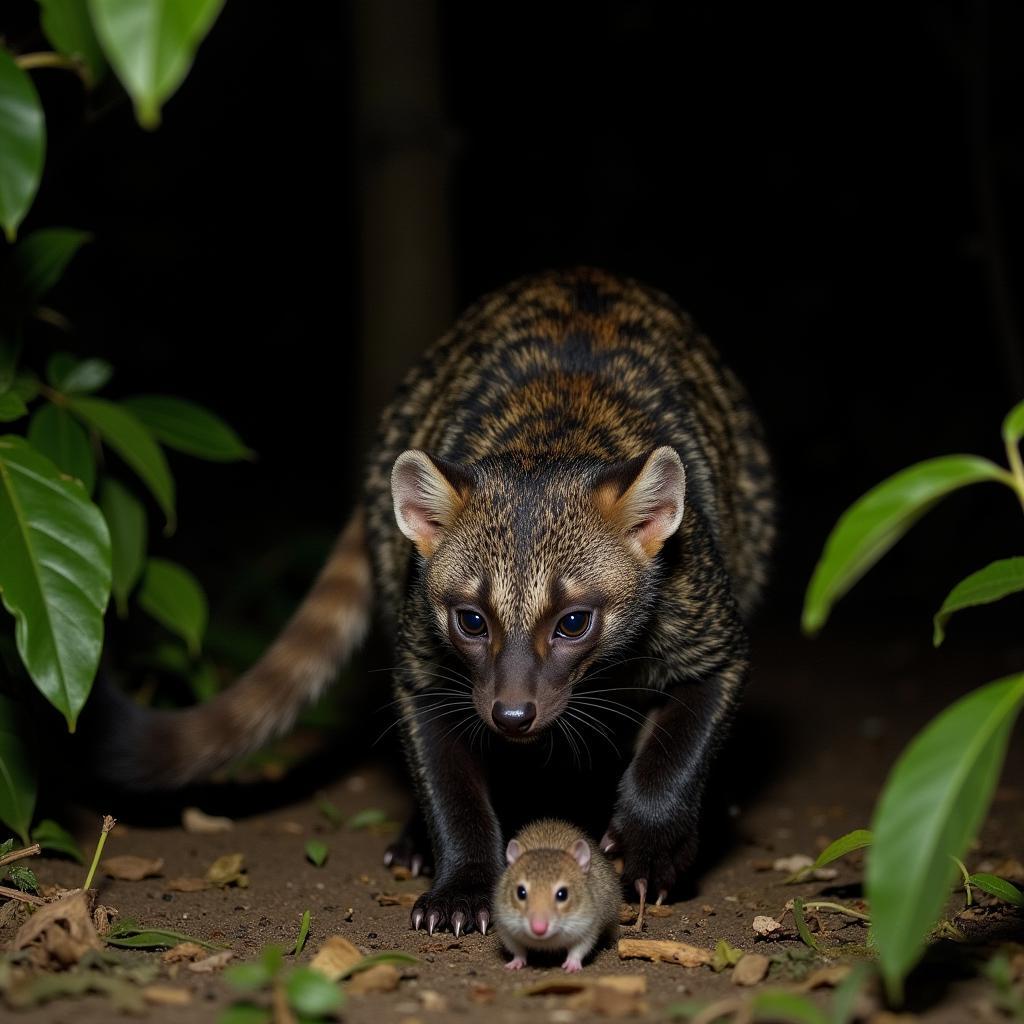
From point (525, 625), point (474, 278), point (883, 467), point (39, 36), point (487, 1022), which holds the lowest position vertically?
point (883, 467)

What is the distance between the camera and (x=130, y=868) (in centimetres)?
528

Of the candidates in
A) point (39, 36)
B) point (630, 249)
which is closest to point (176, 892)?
point (39, 36)

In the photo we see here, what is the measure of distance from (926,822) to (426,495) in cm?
248

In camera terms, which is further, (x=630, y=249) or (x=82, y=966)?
(x=630, y=249)

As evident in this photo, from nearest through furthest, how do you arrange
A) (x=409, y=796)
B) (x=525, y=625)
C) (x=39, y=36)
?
1. (x=525, y=625)
2. (x=39, y=36)
3. (x=409, y=796)

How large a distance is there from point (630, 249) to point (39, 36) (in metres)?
9.48

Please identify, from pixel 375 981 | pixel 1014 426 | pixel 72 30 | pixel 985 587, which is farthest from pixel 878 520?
pixel 72 30

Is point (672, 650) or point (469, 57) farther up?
point (469, 57)

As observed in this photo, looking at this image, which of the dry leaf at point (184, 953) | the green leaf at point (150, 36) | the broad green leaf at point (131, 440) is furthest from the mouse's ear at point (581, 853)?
the green leaf at point (150, 36)

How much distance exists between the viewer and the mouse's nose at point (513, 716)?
4.32m

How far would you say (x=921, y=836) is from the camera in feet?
9.03

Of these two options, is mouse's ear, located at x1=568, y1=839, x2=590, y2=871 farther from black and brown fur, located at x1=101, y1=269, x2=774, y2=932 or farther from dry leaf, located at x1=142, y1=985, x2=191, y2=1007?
dry leaf, located at x1=142, y1=985, x2=191, y2=1007

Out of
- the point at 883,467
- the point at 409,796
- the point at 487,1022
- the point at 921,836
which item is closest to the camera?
the point at 921,836

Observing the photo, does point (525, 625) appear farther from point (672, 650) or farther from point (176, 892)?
point (176, 892)
